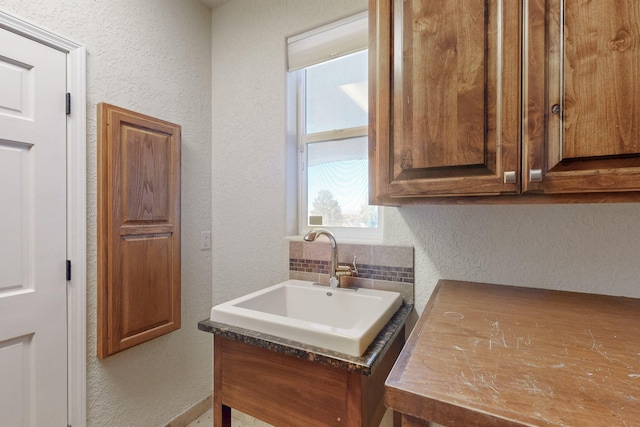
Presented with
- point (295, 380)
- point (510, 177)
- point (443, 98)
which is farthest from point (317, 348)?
point (443, 98)

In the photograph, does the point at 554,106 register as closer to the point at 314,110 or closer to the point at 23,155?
the point at 314,110

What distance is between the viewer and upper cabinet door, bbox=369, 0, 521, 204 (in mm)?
791

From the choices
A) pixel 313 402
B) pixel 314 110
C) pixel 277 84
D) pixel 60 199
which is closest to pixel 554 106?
pixel 313 402

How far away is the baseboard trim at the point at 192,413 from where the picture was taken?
5.49 feet

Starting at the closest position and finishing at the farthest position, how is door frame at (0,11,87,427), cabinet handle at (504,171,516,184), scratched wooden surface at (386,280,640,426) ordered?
1. scratched wooden surface at (386,280,640,426)
2. cabinet handle at (504,171,516,184)
3. door frame at (0,11,87,427)

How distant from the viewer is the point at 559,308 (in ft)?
2.83

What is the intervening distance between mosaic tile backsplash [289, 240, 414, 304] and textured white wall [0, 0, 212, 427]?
73 cm

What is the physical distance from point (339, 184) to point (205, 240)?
0.98m

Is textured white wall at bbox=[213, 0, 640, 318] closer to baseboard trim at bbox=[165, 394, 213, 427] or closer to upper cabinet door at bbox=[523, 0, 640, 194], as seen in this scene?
upper cabinet door at bbox=[523, 0, 640, 194]

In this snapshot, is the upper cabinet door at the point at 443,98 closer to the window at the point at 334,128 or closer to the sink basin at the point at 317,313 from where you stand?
Answer: the sink basin at the point at 317,313

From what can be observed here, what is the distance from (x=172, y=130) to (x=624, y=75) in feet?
5.99

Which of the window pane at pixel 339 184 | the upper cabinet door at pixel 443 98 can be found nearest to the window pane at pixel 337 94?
the window pane at pixel 339 184

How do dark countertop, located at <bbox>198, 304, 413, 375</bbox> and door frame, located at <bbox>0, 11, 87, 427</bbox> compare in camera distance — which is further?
door frame, located at <bbox>0, 11, 87, 427</bbox>

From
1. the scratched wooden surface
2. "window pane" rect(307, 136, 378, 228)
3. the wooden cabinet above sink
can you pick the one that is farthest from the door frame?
the scratched wooden surface
